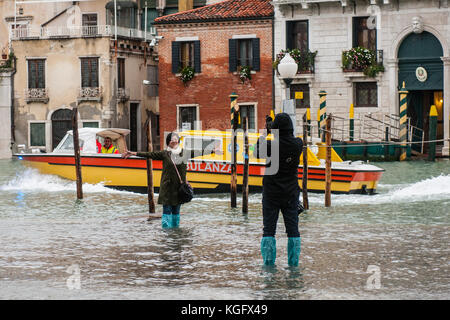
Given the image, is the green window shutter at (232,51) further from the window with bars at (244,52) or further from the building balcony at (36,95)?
the building balcony at (36,95)

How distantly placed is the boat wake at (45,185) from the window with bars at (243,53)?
15338mm

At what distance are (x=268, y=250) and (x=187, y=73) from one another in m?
29.6

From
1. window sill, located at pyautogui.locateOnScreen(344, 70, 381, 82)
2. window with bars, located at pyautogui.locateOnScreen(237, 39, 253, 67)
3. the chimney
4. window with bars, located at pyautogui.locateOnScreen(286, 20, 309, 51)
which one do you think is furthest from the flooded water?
the chimney

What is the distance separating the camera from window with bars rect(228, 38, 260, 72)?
1554 inches

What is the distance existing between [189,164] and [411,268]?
12.6m

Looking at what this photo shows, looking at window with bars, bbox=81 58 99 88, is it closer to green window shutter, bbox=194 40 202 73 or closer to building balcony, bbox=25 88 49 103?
building balcony, bbox=25 88 49 103

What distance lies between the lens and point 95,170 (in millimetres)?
24391

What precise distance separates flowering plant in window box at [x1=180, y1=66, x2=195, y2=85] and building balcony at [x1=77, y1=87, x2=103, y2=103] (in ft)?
14.7

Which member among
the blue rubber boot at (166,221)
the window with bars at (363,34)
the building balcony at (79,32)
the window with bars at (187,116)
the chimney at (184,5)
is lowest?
Answer: the blue rubber boot at (166,221)

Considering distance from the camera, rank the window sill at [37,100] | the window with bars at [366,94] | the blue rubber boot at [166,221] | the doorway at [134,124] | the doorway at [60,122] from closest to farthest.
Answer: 1. the blue rubber boot at [166,221]
2. the window with bars at [366,94]
3. the doorway at [60,122]
4. the window sill at [37,100]
5. the doorway at [134,124]

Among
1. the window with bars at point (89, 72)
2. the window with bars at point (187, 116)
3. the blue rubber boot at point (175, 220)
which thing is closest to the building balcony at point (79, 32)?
the window with bars at point (89, 72)

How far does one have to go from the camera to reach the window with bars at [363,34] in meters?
37.8

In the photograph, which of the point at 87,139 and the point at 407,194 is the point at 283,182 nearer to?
the point at 407,194
